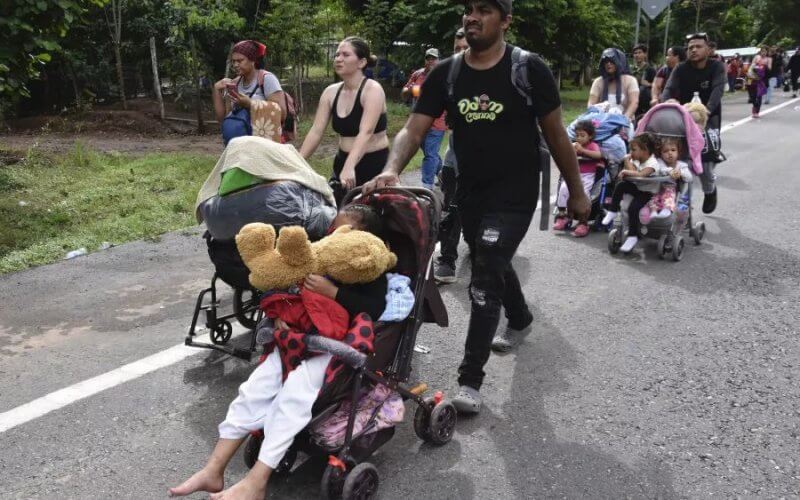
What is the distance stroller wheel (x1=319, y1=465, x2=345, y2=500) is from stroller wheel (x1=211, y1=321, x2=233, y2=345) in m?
1.84

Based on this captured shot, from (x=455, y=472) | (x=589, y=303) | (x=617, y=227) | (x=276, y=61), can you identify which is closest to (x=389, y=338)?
(x=455, y=472)

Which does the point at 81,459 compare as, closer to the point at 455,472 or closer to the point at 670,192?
the point at 455,472

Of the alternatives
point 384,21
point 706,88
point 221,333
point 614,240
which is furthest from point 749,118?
point 221,333

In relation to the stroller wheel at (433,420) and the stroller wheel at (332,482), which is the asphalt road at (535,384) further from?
the stroller wheel at (332,482)

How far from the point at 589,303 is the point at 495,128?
234cm

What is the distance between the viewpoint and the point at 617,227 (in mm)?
6848

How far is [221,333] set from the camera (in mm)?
4590

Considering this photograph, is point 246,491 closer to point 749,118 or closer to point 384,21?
point 384,21

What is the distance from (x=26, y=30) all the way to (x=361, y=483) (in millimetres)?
7420

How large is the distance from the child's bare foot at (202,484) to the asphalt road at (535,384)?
0.34 metres

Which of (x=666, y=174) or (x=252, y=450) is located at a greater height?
(x=666, y=174)

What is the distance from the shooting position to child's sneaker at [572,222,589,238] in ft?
24.3

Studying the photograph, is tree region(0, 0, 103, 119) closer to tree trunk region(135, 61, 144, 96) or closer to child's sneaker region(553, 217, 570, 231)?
child's sneaker region(553, 217, 570, 231)

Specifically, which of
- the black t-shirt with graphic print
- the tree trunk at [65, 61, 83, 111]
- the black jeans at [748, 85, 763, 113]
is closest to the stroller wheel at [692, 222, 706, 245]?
the black t-shirt with graphic print
